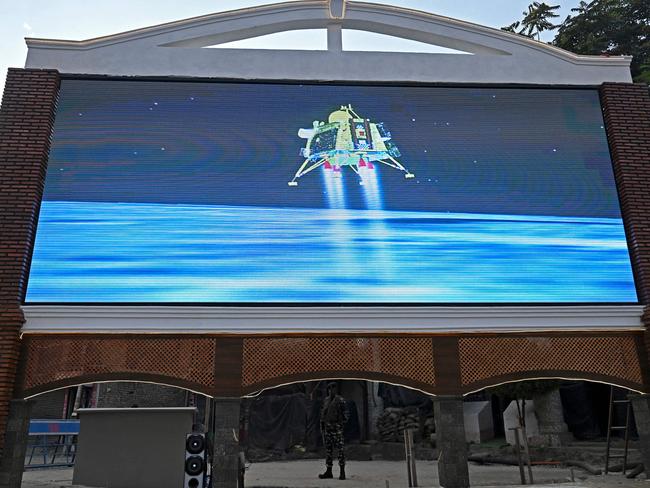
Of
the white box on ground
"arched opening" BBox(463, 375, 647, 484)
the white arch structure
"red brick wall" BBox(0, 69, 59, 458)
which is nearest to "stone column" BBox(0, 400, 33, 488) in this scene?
"red brick wall" BBox(0, 69, 59, 458)

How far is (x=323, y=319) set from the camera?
10.6 m

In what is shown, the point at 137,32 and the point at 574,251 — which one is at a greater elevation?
the point at 137,32

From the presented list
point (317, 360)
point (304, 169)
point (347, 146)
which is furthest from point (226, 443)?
point (347, 146)

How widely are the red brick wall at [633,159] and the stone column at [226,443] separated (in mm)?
8272

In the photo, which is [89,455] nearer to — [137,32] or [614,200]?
[137,32]

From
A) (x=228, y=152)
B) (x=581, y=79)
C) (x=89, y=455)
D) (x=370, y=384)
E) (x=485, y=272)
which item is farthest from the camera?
(x=370, y=384)

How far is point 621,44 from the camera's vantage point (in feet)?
89.7

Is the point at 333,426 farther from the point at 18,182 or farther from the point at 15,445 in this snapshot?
the point at 18,182

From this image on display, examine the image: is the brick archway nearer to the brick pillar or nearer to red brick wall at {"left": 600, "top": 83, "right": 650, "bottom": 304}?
the brick pillar

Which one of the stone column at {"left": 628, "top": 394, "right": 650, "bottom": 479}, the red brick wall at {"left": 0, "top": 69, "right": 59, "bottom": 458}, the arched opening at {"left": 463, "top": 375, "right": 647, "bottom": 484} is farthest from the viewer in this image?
the arched opening at {"left": 463, "top": 375, "right": 647, "bottom": 484}

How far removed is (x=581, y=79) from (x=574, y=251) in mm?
4413

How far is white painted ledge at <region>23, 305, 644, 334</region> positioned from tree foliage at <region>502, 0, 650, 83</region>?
19.9m

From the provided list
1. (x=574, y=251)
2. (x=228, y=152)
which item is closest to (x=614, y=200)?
(x=574, y=251)

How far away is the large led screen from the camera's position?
10984mm
